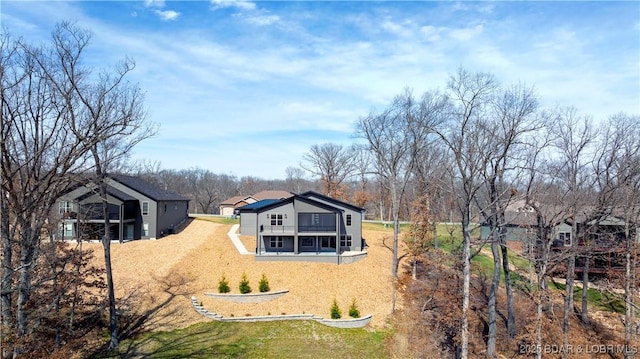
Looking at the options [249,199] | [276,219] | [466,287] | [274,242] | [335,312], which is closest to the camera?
[466,287]

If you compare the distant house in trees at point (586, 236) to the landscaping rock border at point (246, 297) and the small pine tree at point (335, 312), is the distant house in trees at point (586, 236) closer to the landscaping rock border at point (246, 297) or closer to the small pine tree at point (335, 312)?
the small pine tree at point (335, 312)

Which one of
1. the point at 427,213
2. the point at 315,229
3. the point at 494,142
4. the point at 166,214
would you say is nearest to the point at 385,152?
the point at 427,213

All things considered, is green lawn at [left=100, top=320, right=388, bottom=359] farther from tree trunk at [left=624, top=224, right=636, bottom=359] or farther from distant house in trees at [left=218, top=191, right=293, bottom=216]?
distant house in trees at [left=218, top=191, right=293, bottom=216]

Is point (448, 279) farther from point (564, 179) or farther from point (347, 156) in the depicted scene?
point (347, 156)

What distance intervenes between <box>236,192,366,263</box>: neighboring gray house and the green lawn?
9.13 m

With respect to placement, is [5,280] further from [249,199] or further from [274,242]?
[249,199]

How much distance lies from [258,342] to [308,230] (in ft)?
43.6

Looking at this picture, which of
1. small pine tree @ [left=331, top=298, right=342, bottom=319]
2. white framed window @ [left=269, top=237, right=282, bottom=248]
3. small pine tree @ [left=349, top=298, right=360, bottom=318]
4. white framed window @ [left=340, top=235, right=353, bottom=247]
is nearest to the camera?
small pine tree @ [left=331, top=298, right=342, bottom=319]

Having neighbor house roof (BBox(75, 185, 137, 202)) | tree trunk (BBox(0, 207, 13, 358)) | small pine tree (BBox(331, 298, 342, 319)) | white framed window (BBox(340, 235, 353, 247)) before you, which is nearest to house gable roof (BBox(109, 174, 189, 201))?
neighbor house roof (BBox(75, 185, 137, 202))

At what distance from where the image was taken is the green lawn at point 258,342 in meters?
18.3

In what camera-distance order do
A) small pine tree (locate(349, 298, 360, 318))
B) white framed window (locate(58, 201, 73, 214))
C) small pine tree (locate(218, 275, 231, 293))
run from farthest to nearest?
1. white framed window (locate(58, 201, 73, 214))
2. small pine tree (locate(218, 275, 231, 293))
3. small pine tree (locate(349, 298, 360, 318))

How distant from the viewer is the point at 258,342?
1962 centimetres

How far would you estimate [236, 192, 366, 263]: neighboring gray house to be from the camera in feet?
101

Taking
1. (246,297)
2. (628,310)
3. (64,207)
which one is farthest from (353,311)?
(64,207)
